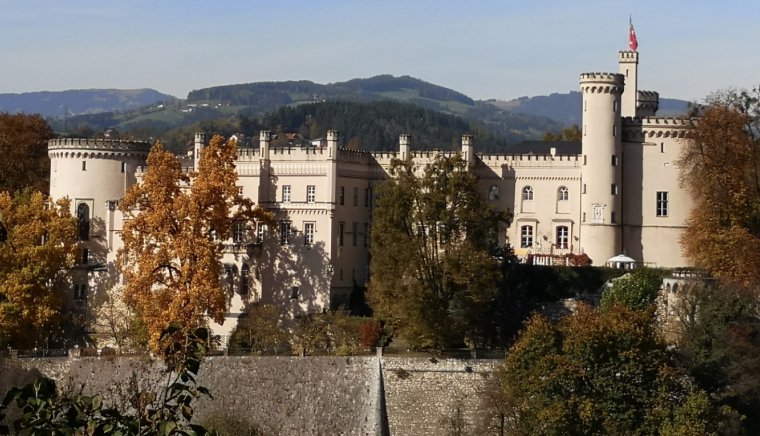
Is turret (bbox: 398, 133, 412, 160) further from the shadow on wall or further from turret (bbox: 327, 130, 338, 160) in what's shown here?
the shadow on wall

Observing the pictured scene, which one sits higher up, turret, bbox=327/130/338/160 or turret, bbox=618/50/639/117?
turret, bbox=618/50/639/117

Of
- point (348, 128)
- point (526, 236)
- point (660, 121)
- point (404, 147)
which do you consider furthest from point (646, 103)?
point (348, 128)

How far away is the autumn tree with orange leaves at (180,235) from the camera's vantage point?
5319 cm

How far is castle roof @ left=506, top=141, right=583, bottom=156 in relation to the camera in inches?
2436

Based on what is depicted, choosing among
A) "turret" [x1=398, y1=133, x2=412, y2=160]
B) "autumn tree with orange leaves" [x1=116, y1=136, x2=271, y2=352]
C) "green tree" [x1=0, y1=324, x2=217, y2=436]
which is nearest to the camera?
"green tree" [x1=0, y1=324, x2=217, y2=436]

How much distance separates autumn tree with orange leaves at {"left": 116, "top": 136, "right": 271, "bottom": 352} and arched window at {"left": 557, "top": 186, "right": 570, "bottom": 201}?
40.9ft

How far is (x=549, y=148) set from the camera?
63906 millimetres

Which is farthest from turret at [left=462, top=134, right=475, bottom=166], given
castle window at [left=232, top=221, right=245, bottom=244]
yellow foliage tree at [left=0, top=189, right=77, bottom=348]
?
yellow foliage tree at [left=0, top=189, right=77, bottom=348]

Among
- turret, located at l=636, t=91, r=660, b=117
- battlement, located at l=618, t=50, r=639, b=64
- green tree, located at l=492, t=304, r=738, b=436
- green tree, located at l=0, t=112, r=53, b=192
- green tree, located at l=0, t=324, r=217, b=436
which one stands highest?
battlement, located at l=618, t=50, r=639, b=64

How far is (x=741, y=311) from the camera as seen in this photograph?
163 feet

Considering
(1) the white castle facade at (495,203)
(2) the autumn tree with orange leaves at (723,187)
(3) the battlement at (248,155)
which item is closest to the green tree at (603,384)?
(2) the autumn tree with orange leaves at (723,187)

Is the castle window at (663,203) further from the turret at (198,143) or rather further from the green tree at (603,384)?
the turret at (198,143)

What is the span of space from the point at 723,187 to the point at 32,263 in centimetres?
2771

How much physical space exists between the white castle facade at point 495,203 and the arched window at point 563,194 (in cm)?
4
